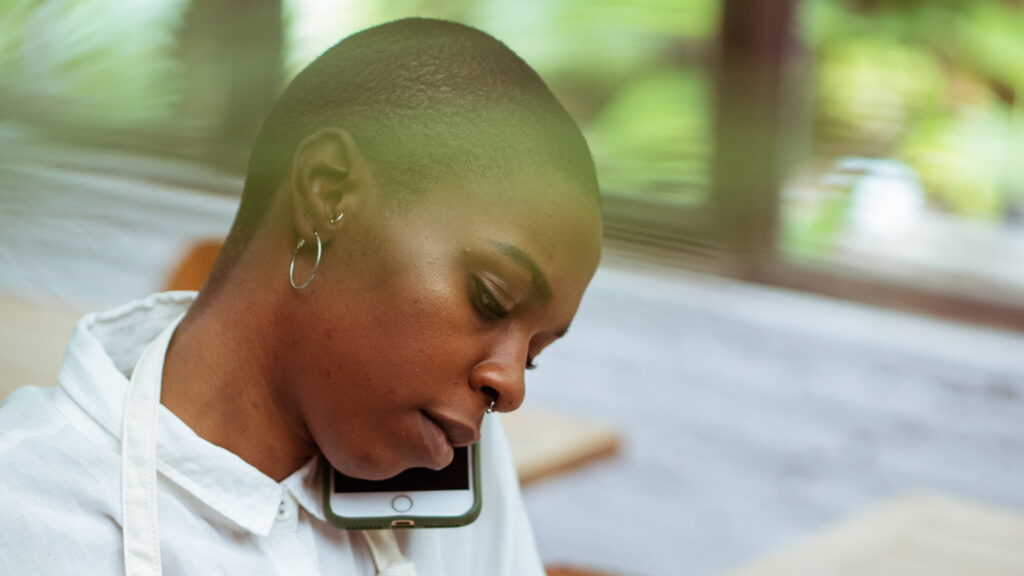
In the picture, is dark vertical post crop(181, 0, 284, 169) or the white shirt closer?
dark vertical post crop(181, 0, 284, 169)

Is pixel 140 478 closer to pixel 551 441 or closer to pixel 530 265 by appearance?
pixel 530 265

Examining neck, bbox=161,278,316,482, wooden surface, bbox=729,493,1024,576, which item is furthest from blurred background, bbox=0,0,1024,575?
wooden surface, bbox=729,493,1024,576

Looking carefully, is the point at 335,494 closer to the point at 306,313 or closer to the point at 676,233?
the point at 306,313

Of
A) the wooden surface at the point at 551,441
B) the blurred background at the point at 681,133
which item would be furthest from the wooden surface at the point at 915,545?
the blurred background at the point at 681,133

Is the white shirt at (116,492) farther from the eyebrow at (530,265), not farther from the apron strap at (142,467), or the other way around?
the eyebrow at (530,265)

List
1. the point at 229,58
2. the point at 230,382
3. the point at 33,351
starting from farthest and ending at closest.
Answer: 1. the point at 33,351
2. the point at 230,382
3. the point at 229,58

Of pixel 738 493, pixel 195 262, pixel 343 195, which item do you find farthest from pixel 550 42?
pixel 738 493

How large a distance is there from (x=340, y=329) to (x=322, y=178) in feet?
0.18

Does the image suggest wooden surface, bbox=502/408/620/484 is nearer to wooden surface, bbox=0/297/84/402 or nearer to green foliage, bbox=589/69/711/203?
wooden surface, bbox=0/297/84/402

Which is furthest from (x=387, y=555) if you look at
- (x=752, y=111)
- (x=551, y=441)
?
(x=551, y=441)

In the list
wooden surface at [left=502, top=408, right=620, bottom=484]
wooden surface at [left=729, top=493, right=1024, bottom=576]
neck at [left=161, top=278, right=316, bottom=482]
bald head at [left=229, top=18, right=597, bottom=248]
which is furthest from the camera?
wooden surface at [left=502, top=408, right=620, bottom=484]

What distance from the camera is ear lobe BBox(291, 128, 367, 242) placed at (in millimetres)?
376

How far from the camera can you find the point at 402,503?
0.49m

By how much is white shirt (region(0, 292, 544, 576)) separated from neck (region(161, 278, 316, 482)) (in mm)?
17
